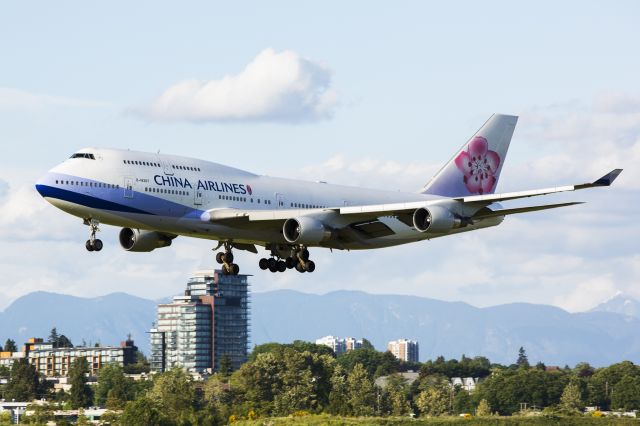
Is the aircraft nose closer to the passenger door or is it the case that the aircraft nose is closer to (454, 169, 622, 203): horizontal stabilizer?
the passenger door

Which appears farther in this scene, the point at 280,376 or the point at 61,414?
the point at 280,376

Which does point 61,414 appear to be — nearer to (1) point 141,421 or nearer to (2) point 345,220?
(1) point 141,421

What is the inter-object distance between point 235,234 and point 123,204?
787 cm

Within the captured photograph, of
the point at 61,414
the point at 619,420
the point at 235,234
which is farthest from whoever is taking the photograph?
the point at 61,414

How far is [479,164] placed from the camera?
97.3 metres

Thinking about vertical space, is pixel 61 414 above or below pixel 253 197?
below

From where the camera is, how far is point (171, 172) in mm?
76625

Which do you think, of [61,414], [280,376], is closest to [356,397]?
[280,376]

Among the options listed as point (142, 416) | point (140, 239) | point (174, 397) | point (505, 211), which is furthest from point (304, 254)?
point (174, 397)

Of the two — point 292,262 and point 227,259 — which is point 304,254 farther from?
point 227,259

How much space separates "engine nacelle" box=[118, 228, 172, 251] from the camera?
82.8m

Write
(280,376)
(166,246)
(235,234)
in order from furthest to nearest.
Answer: (280,376) < (166,246) < (235,234)

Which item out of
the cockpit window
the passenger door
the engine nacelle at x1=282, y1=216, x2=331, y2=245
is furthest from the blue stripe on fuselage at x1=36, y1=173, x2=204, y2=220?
the engine nacelle at x1=282, y1=216, x2=331, y2=245

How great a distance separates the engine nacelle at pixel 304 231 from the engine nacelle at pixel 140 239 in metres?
9.33
